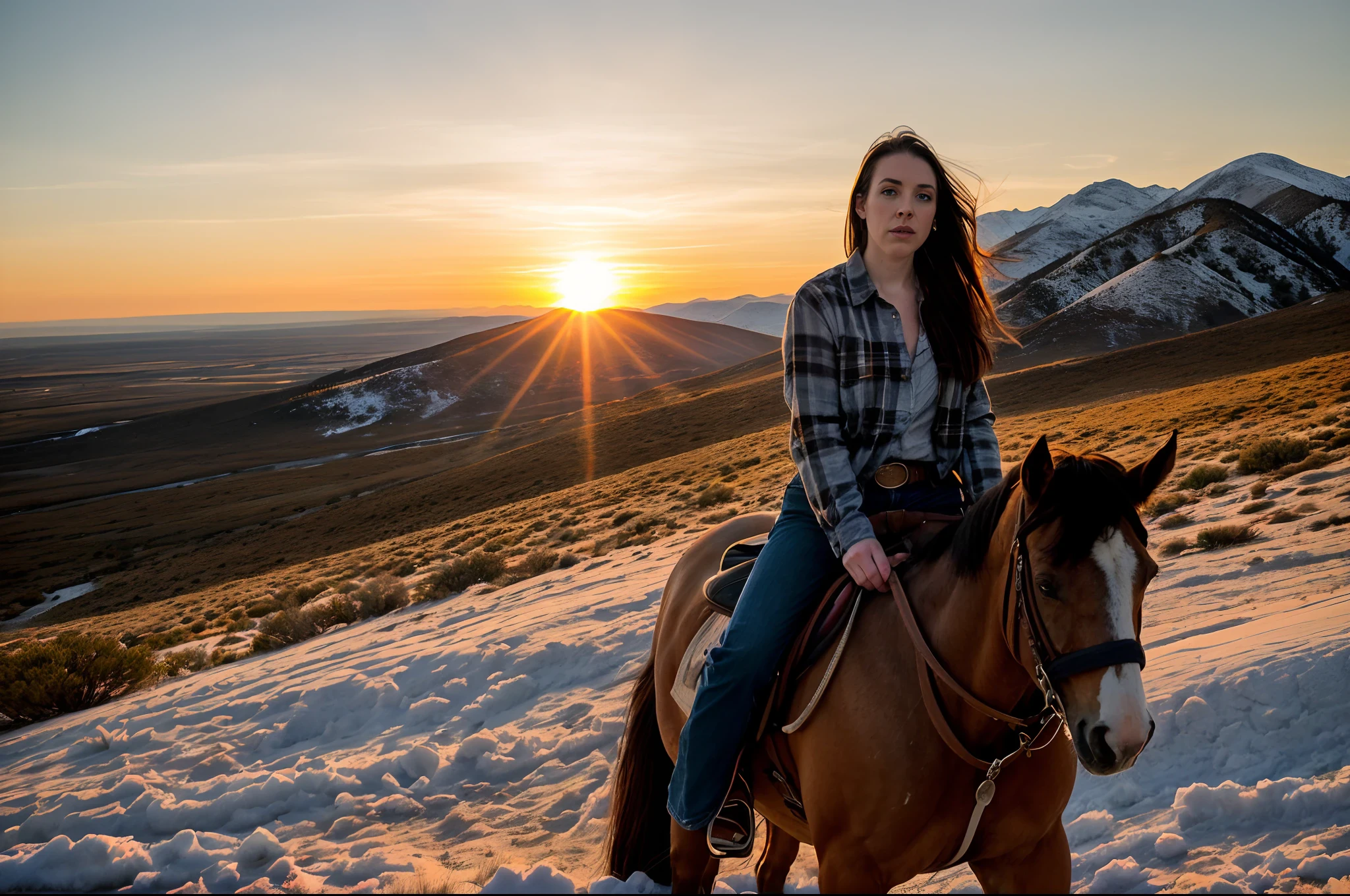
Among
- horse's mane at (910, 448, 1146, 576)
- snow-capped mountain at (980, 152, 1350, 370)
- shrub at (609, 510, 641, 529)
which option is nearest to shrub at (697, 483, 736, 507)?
shrub at (609, 510, 641, 529)

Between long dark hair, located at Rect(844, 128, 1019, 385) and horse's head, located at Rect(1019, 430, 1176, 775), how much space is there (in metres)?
0.88

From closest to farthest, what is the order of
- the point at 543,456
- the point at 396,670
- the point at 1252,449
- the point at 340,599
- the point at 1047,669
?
the point at 1047,669
the point at 396,670
the point at 1252,449
the point at 340,599
the point at 543,456

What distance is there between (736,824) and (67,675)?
11812 millimetres

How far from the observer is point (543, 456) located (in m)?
46.8

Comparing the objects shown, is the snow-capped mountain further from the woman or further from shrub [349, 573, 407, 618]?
the woman

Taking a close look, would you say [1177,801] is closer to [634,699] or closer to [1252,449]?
[634,699]

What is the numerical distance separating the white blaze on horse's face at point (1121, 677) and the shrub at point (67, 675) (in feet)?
43.6

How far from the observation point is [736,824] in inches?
123

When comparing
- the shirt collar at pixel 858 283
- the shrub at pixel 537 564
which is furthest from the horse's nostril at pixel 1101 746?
the shrub at pixel 537 564

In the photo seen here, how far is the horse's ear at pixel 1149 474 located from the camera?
1.94m

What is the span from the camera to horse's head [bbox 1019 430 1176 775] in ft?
5.64

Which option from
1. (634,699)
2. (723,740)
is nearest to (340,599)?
(634,699)

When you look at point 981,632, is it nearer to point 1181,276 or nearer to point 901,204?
point 901,204

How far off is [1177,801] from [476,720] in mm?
5881
